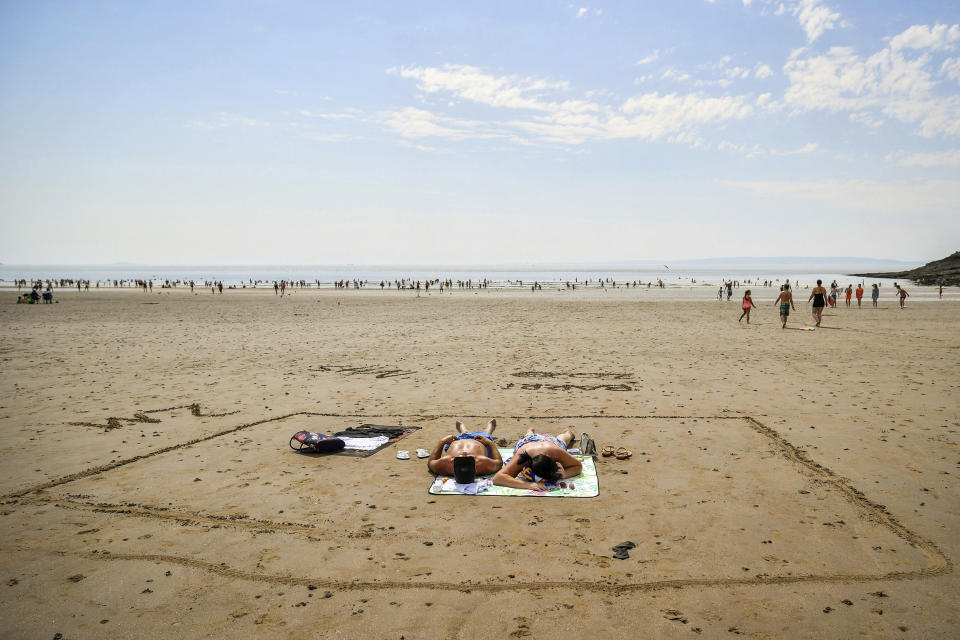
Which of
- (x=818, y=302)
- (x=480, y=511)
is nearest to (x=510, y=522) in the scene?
(x=480, y=511)

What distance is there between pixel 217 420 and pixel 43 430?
3.09 m

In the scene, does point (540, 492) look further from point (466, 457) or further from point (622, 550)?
point (622, 550)

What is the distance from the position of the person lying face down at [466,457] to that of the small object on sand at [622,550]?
2.31 metres

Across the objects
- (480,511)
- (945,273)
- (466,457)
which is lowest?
(480,511)

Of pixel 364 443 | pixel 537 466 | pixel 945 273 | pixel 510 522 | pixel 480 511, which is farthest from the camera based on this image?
pixel 945 273

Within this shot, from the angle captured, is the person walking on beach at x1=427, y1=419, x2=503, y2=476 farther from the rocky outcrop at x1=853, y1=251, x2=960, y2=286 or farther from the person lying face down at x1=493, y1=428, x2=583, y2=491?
the rocky outcrop at x1=853, y1=251, x2=960, y2=286

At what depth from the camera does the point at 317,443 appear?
8805 mm

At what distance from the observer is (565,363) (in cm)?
1705

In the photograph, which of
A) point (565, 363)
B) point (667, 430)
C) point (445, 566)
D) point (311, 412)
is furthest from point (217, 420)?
point (565, 363)

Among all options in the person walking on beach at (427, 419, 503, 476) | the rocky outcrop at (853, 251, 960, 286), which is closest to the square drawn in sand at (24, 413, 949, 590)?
the person walking on beach at (427, 419, 503, 476)

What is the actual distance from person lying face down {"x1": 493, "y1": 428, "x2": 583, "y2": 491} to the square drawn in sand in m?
0.39

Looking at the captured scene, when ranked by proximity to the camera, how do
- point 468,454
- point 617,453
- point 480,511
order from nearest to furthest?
point 480,511 < point 468,454 < point 617,453

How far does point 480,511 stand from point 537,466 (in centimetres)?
114

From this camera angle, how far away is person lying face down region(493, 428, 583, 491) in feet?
23.9
